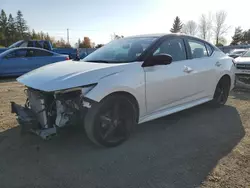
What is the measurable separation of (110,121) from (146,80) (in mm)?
770

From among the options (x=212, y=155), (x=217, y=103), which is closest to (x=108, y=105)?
(x=212, y=155)

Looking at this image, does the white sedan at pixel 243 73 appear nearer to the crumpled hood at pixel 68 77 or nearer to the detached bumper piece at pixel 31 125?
the crumpled hood at pixel 68 77

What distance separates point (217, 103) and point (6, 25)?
68.5 metres

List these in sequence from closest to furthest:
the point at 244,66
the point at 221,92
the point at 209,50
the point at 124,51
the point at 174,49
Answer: the point at 124,51 < the point at 174,49 < the point at 209,50 < the point at 221,92 < the point at 244,66

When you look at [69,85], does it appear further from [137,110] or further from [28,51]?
[28,51]

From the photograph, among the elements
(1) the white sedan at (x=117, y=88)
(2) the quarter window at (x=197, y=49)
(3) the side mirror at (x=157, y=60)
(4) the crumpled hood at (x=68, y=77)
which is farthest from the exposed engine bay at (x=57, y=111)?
(2) the quarter window at (x=197, y=49)

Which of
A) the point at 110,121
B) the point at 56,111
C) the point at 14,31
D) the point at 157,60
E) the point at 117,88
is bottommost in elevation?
the point at 110,121

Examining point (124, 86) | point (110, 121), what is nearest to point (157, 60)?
point (124, 86)

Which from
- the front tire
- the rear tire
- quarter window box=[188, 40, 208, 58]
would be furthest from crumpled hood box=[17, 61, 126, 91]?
the rear tire

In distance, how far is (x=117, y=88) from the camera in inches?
107

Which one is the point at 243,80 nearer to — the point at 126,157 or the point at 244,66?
the point at 244,66

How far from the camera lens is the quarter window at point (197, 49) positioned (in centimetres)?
397

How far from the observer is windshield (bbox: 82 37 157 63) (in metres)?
3.24

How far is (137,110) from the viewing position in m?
3.09
